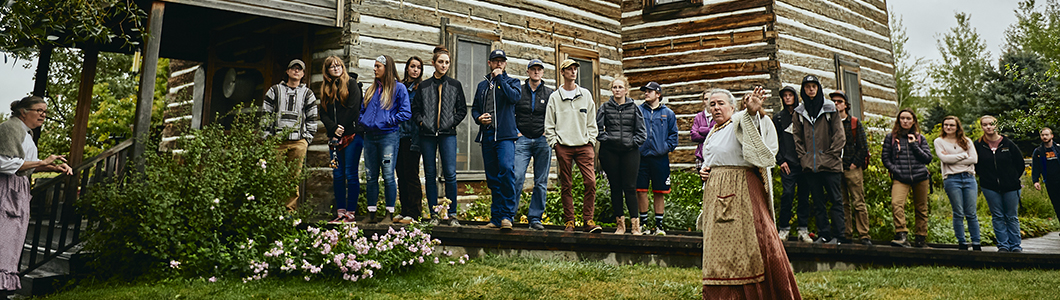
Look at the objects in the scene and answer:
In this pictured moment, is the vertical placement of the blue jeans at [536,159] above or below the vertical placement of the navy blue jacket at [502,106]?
below

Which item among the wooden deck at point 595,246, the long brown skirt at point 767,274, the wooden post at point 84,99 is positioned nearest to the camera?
the long brown skirt at point 767,274

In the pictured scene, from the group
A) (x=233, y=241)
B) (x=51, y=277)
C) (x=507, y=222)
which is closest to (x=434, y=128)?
(x=507, y=222)

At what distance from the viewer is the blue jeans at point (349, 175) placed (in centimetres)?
671

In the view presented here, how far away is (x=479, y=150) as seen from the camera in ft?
31.3

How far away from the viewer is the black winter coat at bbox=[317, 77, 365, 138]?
6734 millimetres

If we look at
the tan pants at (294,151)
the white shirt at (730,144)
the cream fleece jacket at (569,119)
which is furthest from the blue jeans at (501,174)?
the white shirt at (730,144)

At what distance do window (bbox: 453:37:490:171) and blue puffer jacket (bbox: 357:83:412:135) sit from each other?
9.09 ft

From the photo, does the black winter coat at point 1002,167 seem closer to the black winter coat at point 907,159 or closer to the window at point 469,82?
the black winter coat at point 907,159

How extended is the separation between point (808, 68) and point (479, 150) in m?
5.80

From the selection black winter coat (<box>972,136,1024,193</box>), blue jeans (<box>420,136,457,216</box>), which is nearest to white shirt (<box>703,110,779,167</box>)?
blue jeans (<box>420,136,457,216</box>)

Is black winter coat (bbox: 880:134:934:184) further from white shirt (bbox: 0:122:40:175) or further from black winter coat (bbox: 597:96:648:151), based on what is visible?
white shirt (bbox: 0:122:40:175)

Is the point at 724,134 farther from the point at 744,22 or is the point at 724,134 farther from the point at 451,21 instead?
the point at 744,22

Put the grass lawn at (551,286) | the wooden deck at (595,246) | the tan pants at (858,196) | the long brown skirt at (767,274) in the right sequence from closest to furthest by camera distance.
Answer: the long brown skirt at (767,274)
the grass lawn at (551,286)
the wooden deck at (595,246)
the tan pants at (858,196)

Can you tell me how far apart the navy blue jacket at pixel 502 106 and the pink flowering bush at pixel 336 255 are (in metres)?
1.36
